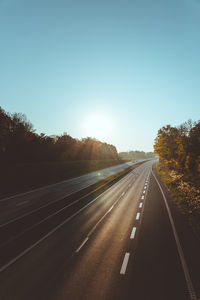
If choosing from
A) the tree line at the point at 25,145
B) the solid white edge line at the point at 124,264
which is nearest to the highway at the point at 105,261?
the solid white edge line at the point at 124,264

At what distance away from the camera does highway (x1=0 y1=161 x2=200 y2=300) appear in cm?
523

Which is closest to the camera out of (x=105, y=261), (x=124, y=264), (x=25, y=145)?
(x=124, y=264)

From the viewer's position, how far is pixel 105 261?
22.5 feet

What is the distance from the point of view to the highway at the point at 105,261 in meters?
5.23

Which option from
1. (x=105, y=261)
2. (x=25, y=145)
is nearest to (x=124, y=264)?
(x=105, y=261)

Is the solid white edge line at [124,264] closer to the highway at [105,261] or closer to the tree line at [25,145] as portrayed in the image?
the highway at [105,261]

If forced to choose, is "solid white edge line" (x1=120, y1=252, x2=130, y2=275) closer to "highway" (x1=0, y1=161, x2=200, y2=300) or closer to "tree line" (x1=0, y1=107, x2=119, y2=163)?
"highway" (x1=0, y1=161, x2=200, y2=300)

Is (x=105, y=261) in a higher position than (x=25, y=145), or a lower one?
lower

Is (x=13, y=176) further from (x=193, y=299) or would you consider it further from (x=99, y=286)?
→ (x=193, y=299)

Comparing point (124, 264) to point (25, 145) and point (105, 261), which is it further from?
point (25, 145)

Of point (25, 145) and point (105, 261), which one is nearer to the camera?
point (105, 261)

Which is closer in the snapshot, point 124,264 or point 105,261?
point 124,264

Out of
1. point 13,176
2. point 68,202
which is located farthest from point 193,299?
point 13,176

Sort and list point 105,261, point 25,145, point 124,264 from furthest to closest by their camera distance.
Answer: point 25,145, point 105,261, point 124,264
